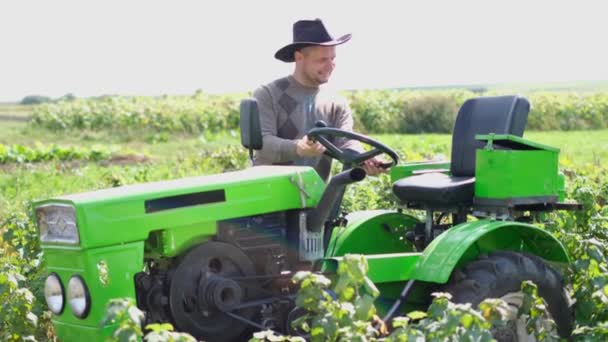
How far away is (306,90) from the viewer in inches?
241

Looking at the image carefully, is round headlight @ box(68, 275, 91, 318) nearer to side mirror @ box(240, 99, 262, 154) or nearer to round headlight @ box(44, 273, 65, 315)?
round headlight @ box(44, 273, 65, 315)

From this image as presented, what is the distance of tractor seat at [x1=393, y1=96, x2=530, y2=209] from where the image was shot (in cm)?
547

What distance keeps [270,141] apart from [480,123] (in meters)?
1.30

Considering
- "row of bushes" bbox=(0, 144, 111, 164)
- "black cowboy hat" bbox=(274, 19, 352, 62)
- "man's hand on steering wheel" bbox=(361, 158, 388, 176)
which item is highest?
"black cowboy hat" bbox=(274, 19, 352, 62)

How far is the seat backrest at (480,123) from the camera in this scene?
584 centimetres

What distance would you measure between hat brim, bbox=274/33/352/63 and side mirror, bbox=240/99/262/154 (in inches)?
44.3

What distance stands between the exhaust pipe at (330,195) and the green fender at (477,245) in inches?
20.1

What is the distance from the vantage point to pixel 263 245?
4922mm

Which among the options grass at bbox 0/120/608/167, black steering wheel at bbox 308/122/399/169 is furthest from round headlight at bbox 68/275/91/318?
grass at bbox 0/120/608/167

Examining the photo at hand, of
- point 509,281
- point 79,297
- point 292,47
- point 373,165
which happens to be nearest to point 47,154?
point 292,47

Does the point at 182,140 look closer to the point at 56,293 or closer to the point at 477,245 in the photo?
the point at 477,245

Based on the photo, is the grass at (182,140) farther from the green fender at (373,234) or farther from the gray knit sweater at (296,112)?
the green fender at (373,234)

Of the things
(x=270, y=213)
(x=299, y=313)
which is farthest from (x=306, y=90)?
(x=299, y=313)

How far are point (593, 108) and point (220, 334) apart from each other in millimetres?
29043
